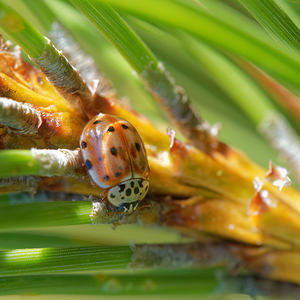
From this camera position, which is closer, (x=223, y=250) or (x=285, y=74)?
(x=285, y=74)

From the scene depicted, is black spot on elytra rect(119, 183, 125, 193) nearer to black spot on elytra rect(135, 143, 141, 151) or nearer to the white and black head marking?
the white and black head marking

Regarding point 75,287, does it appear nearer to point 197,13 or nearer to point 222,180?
point 222,180

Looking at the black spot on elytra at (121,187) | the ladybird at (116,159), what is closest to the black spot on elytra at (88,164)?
the ladybird at (116,159)

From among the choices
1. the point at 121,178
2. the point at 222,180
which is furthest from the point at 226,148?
the point at 121,178

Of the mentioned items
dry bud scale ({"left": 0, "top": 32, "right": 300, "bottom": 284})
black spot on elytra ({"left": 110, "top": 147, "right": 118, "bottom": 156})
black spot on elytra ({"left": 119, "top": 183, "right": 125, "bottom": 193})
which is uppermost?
black spot on elytra ({"left": 110, "top": 147, "right": 118, "bottom": 156})

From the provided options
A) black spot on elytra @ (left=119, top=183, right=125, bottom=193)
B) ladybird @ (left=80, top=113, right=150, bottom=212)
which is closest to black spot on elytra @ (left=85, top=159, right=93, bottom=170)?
ladybird @ (left=80, top=113, right=150, bottom=212)

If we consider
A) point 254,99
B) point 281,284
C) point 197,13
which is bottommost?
point 281,284

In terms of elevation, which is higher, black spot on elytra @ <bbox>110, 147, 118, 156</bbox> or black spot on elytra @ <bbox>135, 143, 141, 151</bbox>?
black spot on elytra @ <bbox>110, 147, 118, 156</bbox>
